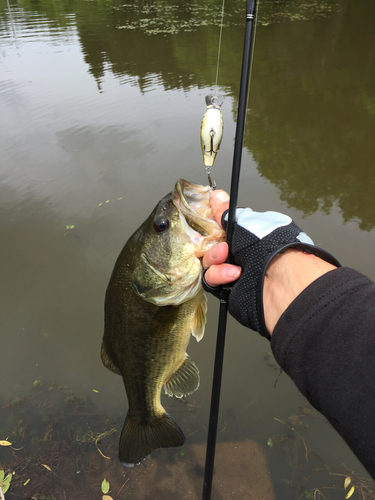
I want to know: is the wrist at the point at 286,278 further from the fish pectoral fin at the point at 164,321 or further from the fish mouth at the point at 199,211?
the fish pectoral fin at the point at 164,321

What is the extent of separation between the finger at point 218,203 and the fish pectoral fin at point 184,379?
36.2 inches

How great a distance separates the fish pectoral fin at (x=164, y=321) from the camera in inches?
69.9

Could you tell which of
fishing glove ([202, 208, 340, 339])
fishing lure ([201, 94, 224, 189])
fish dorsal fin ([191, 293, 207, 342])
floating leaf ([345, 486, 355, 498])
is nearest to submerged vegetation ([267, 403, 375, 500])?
floating leaf ([345, 486, 355, 498])

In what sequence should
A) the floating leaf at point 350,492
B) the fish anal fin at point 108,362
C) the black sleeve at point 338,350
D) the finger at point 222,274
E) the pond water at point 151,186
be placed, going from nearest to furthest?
the black sleeve at point 338,350 < the finger at point 222,274 < the fish anal fin at point 108,362 < the floating leaf at point 350,492 < the pond water at point 151,186

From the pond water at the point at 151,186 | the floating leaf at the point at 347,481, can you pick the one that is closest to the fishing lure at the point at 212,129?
the pond water at the point at 151,186

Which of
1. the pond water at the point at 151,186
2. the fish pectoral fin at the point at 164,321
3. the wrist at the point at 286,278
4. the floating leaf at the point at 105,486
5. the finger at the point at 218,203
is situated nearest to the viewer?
the wrist at the point at 286,278

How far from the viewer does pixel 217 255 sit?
1.50 meters

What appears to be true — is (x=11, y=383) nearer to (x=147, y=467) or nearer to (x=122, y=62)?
(x=147, y=467)

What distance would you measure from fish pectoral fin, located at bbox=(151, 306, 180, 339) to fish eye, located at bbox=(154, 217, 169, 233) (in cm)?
43

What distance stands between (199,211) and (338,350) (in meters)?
0.96

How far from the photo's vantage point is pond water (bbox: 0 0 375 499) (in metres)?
2.72

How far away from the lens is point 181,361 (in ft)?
6.45

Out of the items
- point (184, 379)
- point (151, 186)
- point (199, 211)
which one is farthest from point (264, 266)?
point (151, 186)

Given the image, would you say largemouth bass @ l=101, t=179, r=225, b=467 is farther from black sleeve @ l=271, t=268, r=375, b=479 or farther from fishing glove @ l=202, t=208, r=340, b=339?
black sleeve @ l=271, t=268, r=375, b=479
